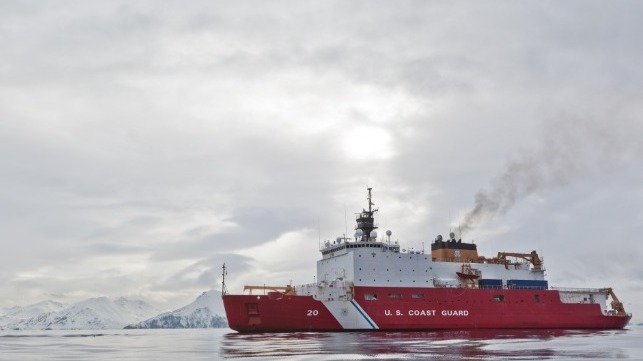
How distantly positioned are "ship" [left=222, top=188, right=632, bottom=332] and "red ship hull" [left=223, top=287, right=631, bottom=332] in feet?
0.25

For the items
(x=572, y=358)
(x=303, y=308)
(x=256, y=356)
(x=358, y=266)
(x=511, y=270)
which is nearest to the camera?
(x=572, y=358)

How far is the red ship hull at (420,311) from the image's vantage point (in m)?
46.2

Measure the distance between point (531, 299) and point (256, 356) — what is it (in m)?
38.4

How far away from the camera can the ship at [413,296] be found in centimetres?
4650

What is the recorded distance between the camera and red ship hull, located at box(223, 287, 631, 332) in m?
46.2

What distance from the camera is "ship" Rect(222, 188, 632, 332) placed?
1831 inches

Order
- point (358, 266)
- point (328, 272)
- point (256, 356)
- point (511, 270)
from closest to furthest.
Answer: point (256, 356) < point (358, 266) < point (328, 272) < point (511, 270)

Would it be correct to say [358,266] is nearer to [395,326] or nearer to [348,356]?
[395,326]

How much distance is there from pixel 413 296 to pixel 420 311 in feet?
4.29

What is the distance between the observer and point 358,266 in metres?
49.3

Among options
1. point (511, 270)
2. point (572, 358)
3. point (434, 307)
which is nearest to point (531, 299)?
point (511, 270)

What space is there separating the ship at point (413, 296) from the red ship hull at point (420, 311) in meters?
0.08

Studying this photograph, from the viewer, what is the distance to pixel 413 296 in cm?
4994

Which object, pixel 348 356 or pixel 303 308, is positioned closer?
pixel 348 356
